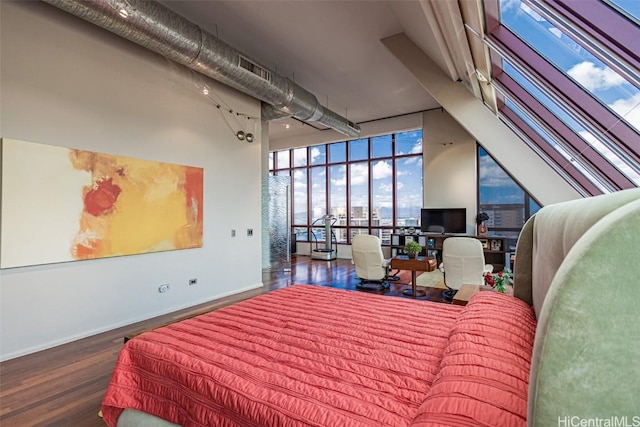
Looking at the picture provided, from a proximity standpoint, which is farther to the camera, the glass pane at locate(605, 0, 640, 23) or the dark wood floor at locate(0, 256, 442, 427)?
the dark wood floor at locate(0, 256, 442, 427)

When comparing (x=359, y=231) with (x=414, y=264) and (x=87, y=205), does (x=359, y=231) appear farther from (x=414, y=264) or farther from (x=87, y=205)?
(x=87, y=205)

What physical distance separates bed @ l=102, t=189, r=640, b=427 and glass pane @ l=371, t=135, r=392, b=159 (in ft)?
21.9

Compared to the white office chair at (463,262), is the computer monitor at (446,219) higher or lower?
higher

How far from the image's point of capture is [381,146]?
330 inches

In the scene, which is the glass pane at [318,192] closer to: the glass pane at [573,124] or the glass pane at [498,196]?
the glass pane at [498,196]

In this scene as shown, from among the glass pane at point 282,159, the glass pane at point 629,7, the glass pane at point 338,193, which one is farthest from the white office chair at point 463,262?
the glass pane at point 282,159

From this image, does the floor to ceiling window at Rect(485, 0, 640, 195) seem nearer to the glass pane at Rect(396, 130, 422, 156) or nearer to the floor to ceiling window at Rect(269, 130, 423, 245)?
the glass pane at Rect(396, 130, 422, 156)

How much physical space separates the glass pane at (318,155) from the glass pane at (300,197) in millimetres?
454

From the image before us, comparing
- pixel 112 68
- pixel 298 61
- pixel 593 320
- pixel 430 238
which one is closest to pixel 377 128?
pixel 430 238

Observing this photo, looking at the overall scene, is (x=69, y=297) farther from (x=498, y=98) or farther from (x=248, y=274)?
(x=498, y=98)

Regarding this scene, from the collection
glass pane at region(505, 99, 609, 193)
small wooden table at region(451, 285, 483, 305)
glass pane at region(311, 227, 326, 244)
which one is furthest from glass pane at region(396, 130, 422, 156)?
small wooden table at region(451, 285, 483, 305)

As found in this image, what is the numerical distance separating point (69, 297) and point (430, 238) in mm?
6490

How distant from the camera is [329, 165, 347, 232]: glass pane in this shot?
9070 mm

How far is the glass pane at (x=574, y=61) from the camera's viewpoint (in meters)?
2.06
